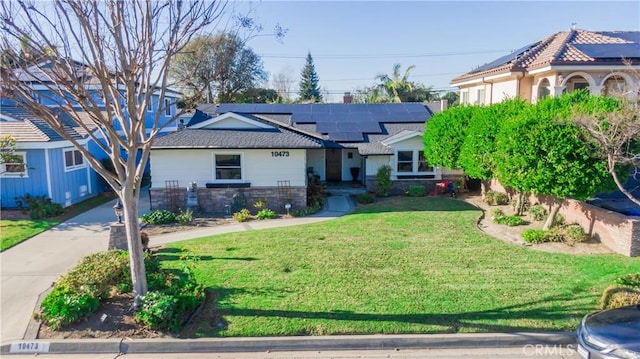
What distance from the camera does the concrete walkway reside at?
832 centimetres

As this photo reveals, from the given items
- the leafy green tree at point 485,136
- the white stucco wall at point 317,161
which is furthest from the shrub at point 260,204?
the leafy green tree at point 485,136

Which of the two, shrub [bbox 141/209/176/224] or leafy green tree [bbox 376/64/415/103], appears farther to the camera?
leafy green tree [bbox 376/64/415/103]

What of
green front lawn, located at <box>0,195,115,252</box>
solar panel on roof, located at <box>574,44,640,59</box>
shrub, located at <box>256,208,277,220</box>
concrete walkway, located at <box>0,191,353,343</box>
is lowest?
concrete walkway, located at <box>0,191,353,343</box>

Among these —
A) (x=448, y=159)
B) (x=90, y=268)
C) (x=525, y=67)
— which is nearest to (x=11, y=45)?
(x=90, y=268)

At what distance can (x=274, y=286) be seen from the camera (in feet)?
29.5

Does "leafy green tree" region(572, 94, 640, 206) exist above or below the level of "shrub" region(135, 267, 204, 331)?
above

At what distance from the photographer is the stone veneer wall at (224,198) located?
1698 centimetres

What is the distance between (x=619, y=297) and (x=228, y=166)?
13.5 metres

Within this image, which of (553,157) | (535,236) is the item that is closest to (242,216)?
(535,236)

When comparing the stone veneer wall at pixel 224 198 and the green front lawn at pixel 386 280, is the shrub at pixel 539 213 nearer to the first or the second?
the green front lawn at pixel 386 280

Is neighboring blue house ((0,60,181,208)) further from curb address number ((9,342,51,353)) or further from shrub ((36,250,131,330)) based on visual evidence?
curb address number ((9,342,51,353))

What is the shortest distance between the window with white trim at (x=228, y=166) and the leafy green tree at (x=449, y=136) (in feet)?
28.3

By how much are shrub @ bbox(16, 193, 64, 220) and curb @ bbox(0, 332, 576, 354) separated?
10.7m

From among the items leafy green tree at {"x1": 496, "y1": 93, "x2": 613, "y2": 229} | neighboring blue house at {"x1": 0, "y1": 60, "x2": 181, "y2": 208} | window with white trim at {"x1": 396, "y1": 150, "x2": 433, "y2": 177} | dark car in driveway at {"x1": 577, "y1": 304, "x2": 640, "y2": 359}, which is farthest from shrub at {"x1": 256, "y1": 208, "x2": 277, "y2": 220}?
dark car in driveway at {"x1": 577, "y1": 304, "x2": 640, "y2": 359}
